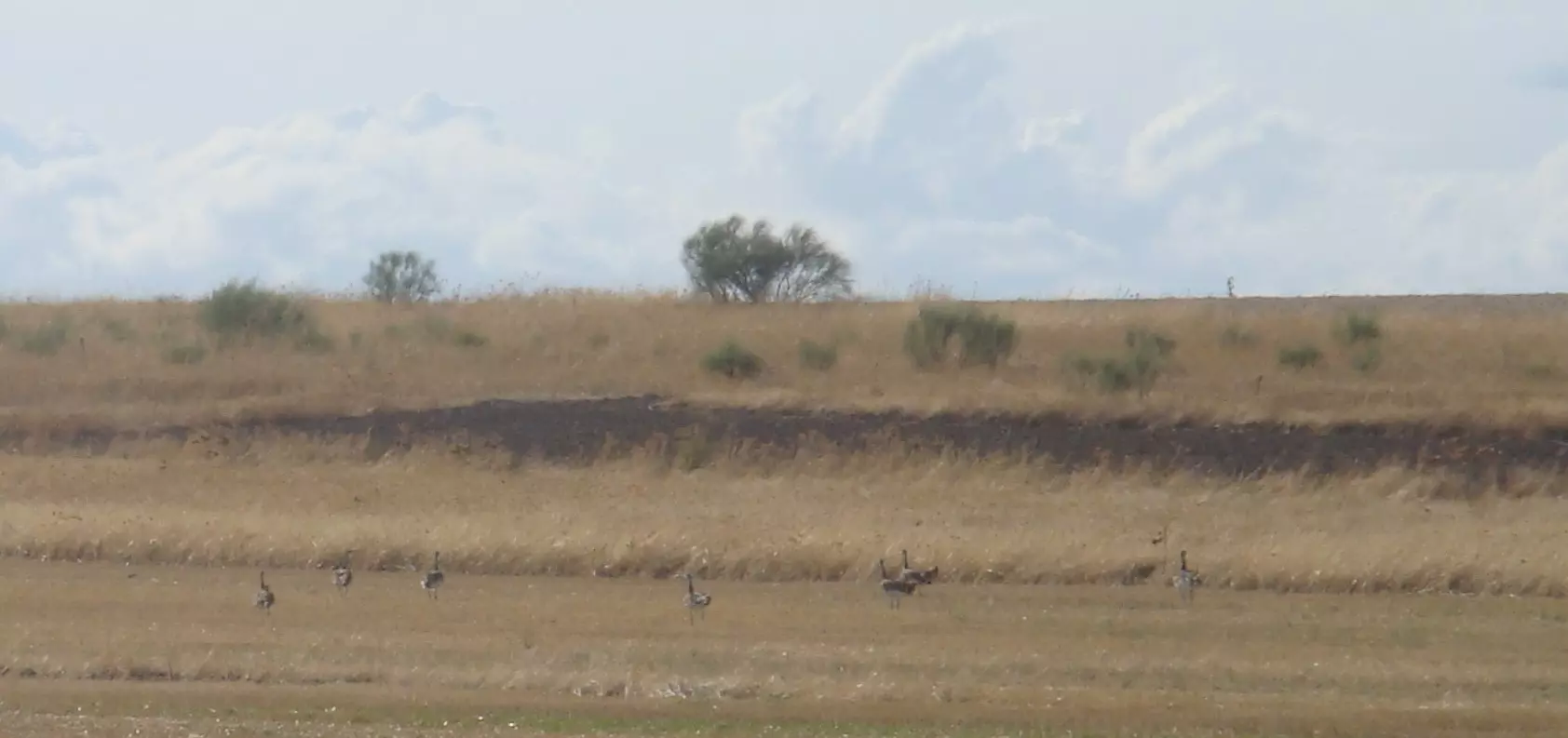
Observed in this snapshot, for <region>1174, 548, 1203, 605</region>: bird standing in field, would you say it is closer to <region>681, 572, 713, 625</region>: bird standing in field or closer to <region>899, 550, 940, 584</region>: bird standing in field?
<region>899, 550, 940, 584</region>: bird standing in field

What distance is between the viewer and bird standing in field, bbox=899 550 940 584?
30847mm

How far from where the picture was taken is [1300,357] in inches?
2201

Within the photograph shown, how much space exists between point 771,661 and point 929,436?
23.7m

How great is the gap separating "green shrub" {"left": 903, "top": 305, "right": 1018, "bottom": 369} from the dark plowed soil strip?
329 inches

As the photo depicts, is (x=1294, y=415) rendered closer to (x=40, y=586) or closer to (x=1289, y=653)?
(x=1289, y=653)

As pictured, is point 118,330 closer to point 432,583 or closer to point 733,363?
point 733,363

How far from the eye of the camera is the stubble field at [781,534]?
70.4ft

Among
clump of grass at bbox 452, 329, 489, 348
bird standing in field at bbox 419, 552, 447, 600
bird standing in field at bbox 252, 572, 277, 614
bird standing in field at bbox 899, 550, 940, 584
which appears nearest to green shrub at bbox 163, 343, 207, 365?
clump of grass at bbox 452, 329, 489, 348

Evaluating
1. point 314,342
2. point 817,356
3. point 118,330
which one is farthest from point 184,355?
point 817,356

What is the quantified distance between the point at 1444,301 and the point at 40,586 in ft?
173

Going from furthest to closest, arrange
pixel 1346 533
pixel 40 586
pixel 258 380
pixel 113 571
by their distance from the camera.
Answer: pixel 258 380 → pixel 1346 533 → pixel 113 571 → pixel 40 586

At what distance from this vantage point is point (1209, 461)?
148 feet

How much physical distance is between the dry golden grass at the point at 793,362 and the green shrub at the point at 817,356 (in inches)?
15.6

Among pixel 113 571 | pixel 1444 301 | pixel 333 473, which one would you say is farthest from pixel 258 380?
pixel 1444 301
